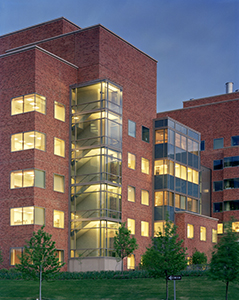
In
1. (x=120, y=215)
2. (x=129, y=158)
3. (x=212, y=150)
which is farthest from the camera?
(x=212, y=150)

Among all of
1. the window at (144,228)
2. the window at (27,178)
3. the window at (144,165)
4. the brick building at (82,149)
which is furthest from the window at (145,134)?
the window at (27,178)

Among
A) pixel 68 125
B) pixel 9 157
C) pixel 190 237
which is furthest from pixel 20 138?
pixel 190 237

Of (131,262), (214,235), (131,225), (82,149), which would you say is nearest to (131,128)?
(82,149)

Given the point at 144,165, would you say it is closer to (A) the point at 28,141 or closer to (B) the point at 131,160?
(B) the point at 131,160

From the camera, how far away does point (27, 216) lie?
43.4 metres

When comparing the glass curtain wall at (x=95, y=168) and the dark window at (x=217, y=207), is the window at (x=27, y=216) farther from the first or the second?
the dark window at (x=217, y=207)

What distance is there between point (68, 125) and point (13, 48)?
40.4ft

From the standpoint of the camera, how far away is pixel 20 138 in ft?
148

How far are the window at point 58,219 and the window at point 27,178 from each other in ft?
9.91

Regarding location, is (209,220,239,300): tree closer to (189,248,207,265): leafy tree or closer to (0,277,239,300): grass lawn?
(0,277,239,300): grass lawn

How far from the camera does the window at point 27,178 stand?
43.9m

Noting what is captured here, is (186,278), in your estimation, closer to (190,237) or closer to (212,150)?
(190,237)

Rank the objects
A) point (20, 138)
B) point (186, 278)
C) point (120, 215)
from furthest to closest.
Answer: point (120, 215), point (20, 138), point (186, 278)

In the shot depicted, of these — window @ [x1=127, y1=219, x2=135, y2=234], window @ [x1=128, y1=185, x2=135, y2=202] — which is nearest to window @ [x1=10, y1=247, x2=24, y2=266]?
window @ [x1=127, y1=219, x2=135, y2=234]
